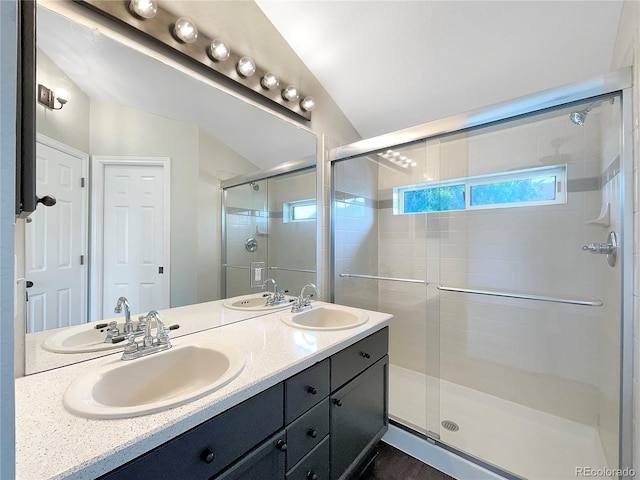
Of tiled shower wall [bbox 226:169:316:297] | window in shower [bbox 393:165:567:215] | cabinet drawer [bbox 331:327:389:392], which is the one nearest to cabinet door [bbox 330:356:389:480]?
cabinet drawer [bbox 331:327:389:392]

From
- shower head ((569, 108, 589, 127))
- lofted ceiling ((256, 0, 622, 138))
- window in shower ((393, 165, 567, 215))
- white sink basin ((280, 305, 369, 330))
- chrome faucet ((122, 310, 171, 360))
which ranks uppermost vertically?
lofted ceiling ((256, 0, 622, 138))

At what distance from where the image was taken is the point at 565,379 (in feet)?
6.10

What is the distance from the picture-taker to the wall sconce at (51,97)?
3.07 ft

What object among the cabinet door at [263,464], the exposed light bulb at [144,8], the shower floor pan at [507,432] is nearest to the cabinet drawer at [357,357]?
the cabinet door at [263,464]

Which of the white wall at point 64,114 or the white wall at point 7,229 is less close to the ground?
the white wall at point 64,114

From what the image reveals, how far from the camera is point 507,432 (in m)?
1.75

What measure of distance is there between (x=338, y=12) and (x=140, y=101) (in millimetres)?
1229

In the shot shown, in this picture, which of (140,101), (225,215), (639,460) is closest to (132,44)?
(140,101)

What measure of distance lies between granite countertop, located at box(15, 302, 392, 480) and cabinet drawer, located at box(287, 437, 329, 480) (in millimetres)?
360

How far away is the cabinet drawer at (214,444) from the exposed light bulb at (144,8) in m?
1.59

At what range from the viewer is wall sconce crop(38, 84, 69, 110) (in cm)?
94

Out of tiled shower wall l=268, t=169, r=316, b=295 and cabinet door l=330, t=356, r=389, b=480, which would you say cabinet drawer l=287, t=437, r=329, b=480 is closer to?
cabinet door l=330, t=356, r=389, b=480

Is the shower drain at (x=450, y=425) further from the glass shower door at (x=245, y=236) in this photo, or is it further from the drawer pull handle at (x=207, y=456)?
the drawer pull handle at (x=207, y=456)

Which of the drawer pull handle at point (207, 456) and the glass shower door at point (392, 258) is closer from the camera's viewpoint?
the drawer pull handle at point (207, 456)
